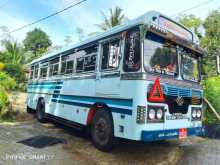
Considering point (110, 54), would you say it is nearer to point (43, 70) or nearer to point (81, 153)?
point (81, 153)

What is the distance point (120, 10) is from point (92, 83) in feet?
71.7

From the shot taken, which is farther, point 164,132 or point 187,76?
point 187,76

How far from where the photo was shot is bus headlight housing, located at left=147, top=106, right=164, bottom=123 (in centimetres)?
565

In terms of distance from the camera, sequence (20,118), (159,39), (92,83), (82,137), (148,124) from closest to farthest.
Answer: (148,124), (159,39), (92,83), (82,137), (20,118)

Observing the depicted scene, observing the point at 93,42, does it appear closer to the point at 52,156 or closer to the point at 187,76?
the point at 187,76

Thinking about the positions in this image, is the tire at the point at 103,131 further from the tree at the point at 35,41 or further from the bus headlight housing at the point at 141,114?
the tree at the point at 35,41

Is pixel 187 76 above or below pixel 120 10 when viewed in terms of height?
below

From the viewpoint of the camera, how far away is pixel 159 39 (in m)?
6.16

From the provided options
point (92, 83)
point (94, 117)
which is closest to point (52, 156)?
point (94, 117)

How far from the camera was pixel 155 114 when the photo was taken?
18.9ft

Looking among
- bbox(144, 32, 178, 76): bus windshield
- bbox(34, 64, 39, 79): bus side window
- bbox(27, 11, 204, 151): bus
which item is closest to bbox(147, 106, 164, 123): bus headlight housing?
bbox(27, 11, 204, 151): bus

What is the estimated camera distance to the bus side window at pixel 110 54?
6437mm

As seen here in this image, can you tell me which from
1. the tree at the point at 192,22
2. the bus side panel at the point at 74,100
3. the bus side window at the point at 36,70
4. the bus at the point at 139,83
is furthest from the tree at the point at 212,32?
the bus at the point at 139,83

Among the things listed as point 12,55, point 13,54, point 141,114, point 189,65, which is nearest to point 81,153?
point 141,114
